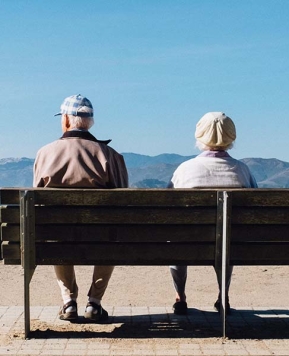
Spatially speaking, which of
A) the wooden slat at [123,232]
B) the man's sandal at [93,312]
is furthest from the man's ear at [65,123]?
the man's sandal at [93,312]

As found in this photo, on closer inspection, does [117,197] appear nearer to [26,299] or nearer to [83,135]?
[83,135]

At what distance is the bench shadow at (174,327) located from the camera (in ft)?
18.7

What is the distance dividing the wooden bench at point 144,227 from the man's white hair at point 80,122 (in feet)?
2.99

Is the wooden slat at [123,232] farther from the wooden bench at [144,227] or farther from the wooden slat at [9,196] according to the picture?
the wooden slat at [9,196]

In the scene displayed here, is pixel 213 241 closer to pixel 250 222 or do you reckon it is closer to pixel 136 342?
pixel 250 222

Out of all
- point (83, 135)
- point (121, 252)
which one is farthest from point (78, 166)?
point (121, 252)

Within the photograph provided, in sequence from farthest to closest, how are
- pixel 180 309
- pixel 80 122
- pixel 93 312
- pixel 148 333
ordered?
pixel 180 309 < pixel 80 122 < pixel 93 312 < pixel 148 333

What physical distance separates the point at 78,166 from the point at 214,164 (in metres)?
1.13

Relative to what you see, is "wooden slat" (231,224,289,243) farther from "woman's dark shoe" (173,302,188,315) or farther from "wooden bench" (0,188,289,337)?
"woman's dark shoe" (173,302,188,315)

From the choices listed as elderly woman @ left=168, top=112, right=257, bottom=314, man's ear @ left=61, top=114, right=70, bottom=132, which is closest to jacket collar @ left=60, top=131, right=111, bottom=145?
man's ear @ left=61, top=114, right=70, bottom=132

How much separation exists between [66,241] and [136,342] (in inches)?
35.0

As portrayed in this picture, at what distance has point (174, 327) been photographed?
595 cm

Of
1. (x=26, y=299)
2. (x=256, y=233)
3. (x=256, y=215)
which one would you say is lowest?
(x=26, y=299)

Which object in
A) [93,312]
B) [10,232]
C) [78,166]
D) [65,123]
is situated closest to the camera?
[10,232]
